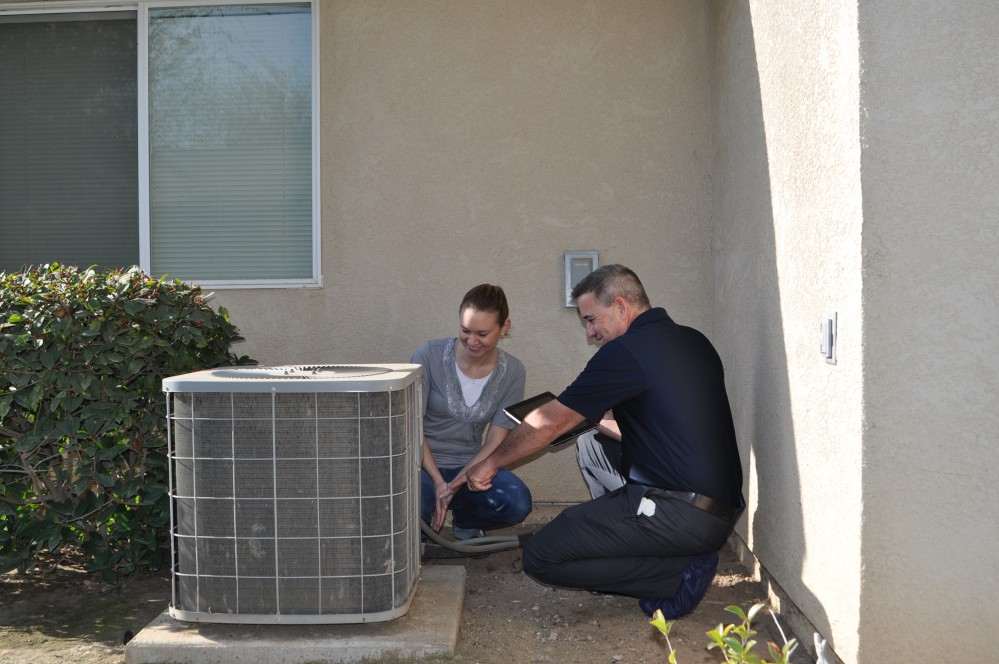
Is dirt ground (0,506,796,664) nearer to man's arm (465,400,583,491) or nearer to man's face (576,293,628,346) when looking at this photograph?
man's arm (465,400,583,491)

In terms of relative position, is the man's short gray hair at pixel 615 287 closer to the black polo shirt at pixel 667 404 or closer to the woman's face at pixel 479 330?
the black polo shirt at pixel 667 404

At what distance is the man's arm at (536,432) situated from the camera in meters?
3.15

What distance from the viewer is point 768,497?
3287mm

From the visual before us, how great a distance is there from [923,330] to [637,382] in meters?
1.00

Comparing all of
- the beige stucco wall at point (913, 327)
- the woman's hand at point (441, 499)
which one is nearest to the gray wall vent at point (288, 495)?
the woman's hand at point (441, 499)

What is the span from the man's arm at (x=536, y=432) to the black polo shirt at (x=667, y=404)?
55mm

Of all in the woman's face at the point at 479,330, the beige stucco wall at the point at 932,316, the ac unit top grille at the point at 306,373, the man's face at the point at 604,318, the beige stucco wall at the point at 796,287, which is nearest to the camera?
the beige stucco wall at the point at 932,316

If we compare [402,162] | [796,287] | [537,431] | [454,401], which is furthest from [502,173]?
[796,287]

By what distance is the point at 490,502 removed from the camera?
395 centimetres

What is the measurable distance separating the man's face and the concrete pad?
115 cm

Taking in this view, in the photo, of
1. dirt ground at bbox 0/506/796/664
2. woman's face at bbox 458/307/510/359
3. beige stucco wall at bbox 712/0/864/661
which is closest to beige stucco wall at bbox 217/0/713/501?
beige stucco wall at bbox 712/0/864/661

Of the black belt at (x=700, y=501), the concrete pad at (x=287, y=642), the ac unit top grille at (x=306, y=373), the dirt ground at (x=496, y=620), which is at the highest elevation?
the ac unit top grille at (x=306, y=373)

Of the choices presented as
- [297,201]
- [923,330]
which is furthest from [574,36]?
[923,330]

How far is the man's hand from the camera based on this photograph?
3.29 m
